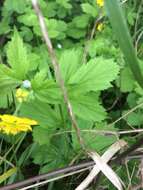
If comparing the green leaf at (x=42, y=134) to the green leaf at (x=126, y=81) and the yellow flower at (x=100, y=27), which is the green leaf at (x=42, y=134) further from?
the yellow flower at (x=100, y=27)

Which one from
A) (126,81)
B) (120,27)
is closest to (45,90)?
(120,27)

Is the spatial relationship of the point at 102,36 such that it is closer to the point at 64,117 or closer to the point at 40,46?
the point at 40,46

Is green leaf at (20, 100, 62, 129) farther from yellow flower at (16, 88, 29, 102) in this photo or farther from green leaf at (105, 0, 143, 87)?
green leaf at (105, 0, 143, 87)

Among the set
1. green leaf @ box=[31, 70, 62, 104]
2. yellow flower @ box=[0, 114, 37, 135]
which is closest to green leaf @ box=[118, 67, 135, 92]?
green leaf @ box=[31, 70, 62, 104]

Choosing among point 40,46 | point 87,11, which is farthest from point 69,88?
point 87,11

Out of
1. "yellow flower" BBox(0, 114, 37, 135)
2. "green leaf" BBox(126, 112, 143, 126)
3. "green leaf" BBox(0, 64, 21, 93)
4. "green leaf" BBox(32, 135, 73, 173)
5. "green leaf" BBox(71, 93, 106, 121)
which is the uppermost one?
"green leaf" BBox(0, 64, 21, 93)

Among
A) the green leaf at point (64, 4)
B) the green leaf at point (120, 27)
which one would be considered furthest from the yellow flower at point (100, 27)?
the green leaf at point (120, 27)
